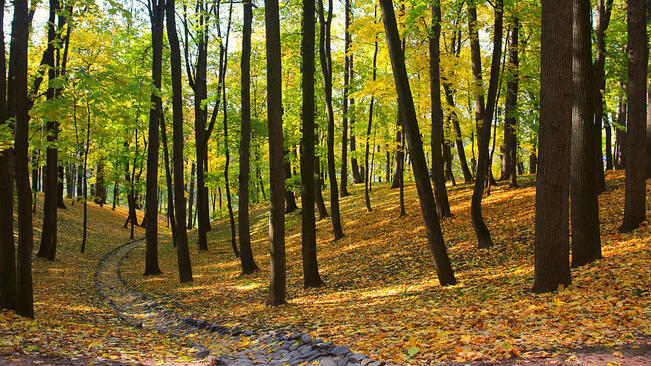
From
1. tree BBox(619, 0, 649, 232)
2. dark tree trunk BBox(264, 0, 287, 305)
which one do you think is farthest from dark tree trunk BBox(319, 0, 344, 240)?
tree BBox(619, 0, 649, 232)

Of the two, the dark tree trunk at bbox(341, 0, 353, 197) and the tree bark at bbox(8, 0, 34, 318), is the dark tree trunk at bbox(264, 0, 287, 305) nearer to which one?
the tree bark at bbox(8, 0, 34, 318)

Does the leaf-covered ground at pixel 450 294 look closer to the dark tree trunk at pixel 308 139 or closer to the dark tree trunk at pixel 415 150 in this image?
the dark tree trunk at pixel 415 150

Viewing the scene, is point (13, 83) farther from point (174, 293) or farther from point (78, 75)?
point (174, 293)

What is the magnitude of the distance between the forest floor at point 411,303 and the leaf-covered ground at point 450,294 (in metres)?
0.03

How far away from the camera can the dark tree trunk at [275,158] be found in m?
8.56

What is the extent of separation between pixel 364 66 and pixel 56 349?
60.9 ft

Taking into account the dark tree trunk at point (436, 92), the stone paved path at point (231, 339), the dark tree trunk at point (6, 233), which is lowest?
the stone paved path at point (231, 339)

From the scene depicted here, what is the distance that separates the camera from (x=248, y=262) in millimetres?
13461

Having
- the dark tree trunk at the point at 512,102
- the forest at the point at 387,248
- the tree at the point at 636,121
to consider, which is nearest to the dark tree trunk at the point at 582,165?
the forest at the point at 387,248

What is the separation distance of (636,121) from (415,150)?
194 inches

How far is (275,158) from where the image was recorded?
8570 millimetres

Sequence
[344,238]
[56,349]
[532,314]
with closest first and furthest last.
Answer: [56,349] < [532,314] < [344,238]

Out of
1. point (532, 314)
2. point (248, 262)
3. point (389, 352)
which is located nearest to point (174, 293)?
point (248, 262)

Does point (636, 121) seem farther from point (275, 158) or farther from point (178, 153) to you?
point (178, 153)
